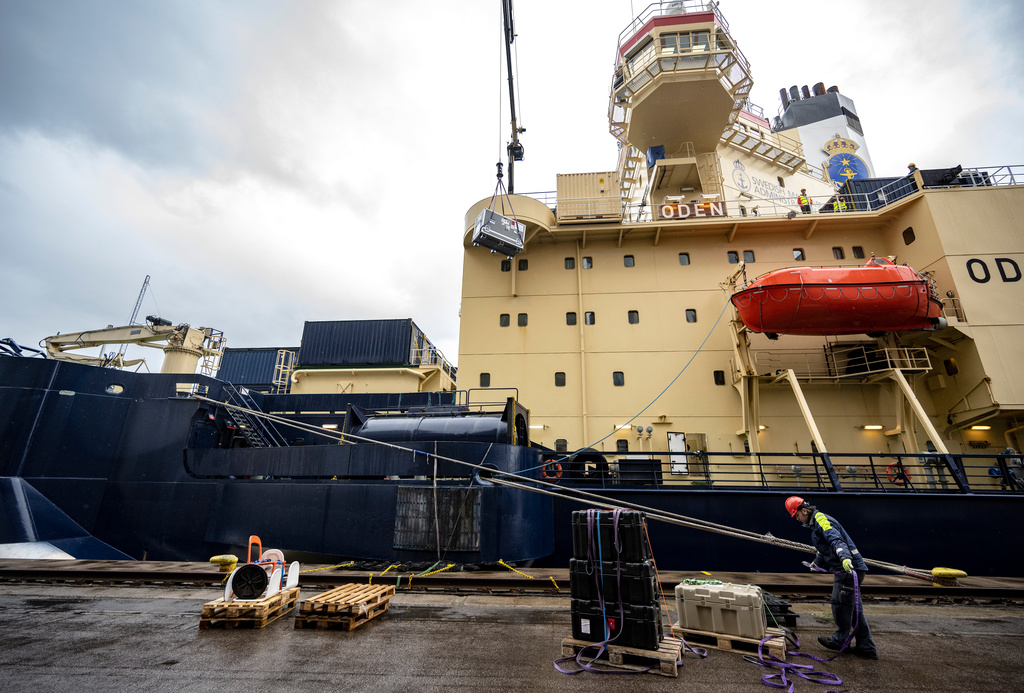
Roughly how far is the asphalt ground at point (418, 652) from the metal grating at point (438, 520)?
6.19 ft

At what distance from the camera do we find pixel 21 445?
10.2m

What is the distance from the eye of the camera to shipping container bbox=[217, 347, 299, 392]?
20683 mm

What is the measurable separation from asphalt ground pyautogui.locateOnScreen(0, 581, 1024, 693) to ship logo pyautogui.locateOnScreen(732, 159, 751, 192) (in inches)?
737

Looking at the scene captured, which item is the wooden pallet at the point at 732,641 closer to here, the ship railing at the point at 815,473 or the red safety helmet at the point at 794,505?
the red safety helmet at the point at 794,505

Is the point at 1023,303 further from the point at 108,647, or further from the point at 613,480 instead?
the point at 108,647

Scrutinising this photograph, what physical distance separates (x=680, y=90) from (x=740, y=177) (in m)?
6.26

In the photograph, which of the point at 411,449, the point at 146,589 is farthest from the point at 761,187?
the point at 146,589

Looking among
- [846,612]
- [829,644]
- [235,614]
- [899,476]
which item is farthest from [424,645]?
[899,476]

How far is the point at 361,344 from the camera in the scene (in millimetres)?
17109

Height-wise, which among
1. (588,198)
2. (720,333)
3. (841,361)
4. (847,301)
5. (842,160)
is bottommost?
(841,361)

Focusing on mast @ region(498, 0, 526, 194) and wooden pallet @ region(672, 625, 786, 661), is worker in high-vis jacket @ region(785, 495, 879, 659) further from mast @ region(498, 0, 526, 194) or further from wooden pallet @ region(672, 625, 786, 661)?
mast @ region(498, 0, 526, 194)

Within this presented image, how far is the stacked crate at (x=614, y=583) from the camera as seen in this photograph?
11.8 ft

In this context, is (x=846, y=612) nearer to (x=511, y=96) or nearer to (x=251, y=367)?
(x=511, y=96)

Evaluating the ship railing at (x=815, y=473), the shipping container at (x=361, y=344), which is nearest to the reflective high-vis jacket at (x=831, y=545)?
the ship railing at (x=815, y=473)
